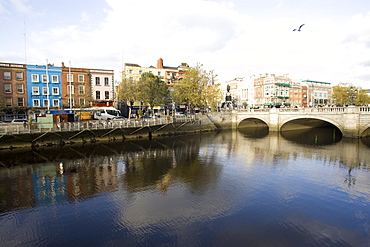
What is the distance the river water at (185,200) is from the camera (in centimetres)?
1222

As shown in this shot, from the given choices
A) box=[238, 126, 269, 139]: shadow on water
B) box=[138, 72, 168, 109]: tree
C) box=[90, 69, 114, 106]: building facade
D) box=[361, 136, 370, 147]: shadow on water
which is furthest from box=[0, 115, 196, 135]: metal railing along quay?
box=[361, 136, 370, 147]: shadow on water

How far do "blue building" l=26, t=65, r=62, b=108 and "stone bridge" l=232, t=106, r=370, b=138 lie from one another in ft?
138

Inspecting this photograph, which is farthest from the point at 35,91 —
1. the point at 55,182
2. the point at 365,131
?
the point at 365,131

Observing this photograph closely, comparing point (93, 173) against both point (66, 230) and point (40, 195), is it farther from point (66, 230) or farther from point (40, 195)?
point (66, 230)

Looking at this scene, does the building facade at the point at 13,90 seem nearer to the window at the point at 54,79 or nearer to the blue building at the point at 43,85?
the blue building at the point at 43,85

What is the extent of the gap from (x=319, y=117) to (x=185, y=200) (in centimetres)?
3763

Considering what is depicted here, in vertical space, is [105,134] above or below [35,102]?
below

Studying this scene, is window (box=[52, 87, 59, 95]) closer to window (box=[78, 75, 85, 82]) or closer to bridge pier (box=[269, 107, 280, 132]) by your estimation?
window (box=[78, 75, 85, 82])

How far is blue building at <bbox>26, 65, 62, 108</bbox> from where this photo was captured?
51969mm

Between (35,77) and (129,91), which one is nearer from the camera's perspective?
(35,77)

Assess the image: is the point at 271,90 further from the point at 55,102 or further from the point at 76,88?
the point at 55,102

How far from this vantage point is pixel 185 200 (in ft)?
54.0

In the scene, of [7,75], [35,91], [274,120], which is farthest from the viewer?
[35,91]

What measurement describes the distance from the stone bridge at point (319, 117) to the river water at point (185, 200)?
36.2ft
